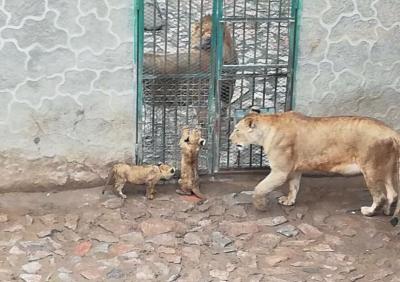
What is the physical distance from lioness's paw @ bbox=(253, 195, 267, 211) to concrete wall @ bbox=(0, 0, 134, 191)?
98 centimetres

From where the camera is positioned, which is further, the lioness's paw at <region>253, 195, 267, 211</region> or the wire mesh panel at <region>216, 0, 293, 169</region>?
the wire mesh panel at <region>216, 0, 293, 169</region>

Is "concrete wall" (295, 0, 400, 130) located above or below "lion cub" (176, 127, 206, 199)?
above

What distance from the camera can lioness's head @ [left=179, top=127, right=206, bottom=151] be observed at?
6.35 m

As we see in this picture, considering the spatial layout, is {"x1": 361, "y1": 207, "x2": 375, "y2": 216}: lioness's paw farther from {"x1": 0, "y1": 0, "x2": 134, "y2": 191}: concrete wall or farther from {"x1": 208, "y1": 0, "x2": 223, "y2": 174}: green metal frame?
{"x1": 0, "y1": 0, "x2": 134, "y2": 191}: concrete wall

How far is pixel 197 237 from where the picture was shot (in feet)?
19.5

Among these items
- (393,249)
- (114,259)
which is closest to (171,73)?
(114,259)

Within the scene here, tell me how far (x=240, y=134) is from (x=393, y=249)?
4.27 feet

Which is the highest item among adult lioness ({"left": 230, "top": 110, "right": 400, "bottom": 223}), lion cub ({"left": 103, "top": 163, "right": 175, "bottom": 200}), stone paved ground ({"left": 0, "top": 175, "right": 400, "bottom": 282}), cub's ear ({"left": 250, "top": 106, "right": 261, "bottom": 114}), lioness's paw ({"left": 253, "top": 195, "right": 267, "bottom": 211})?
cub's ear ({"left": 250, "top": 106, "right": 261, "bottom": 114})

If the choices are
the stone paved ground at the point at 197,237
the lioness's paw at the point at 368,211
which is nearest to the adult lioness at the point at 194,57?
the stone paved ground at the point at 197,237

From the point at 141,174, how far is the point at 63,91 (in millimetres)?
796

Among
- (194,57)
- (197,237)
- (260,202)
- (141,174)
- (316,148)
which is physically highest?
(194,57)

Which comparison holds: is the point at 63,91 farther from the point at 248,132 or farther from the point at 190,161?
the point at 248,132

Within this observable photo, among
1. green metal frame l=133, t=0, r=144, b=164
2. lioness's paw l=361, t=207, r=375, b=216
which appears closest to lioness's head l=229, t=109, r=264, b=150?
green metal frame l=133, t=0, r=144, b=164

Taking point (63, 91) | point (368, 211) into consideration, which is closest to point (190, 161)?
point (63, 91)
